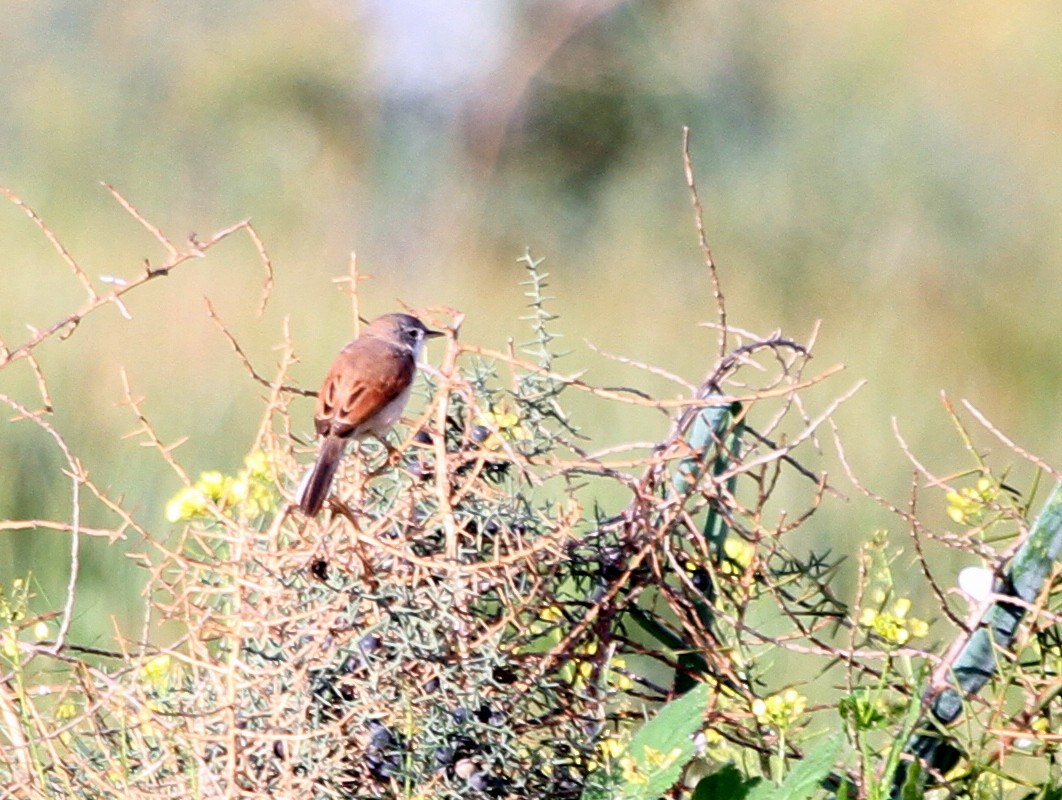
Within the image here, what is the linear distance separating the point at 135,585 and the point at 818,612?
1603 mm

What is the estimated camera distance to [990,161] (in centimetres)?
817

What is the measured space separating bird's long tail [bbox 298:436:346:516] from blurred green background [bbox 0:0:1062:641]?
3.05 metres

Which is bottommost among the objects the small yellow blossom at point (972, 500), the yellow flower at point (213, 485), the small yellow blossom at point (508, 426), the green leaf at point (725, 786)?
the green leaf at point (725, 786)

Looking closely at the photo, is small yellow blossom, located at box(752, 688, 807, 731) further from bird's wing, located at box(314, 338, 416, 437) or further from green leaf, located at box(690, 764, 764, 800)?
bird's wing, located at box(314, 338, 416, 437)

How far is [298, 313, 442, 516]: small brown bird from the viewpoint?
79.8 inches

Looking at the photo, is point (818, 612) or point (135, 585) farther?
point (135, 585)

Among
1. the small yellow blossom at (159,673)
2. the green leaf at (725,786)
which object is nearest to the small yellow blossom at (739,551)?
the green leaf at (725,786)

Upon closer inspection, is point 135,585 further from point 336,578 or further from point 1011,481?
point 1011,481

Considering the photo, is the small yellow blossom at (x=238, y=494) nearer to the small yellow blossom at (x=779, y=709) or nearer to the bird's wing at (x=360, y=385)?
the bird's wing at (x=360, y=385)

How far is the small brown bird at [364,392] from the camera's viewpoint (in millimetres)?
2027

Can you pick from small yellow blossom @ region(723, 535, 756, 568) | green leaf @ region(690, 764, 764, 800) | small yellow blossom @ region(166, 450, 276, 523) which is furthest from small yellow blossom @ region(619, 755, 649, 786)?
small yellow blossom @ region(166, 450, 276, 523)

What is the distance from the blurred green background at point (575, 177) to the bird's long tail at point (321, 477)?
3.05 meters

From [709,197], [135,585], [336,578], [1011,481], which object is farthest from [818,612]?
[709,197]

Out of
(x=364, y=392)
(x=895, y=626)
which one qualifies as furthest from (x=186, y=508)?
(x=895, y=626)
